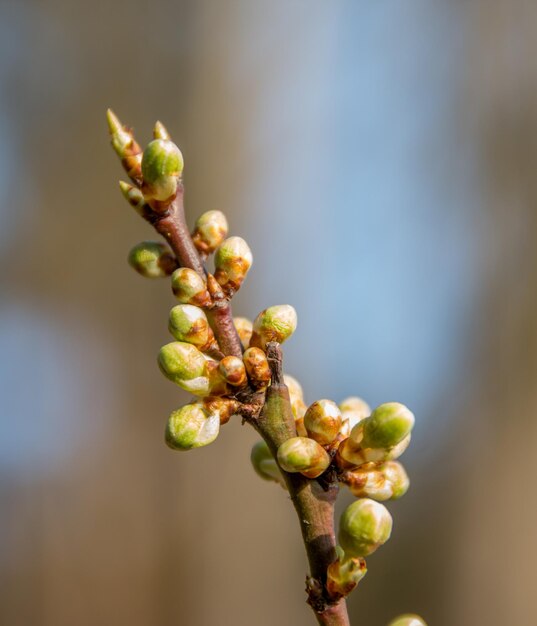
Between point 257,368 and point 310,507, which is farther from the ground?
point 257,368

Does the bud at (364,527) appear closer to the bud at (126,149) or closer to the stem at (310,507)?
the stem at (310,507)

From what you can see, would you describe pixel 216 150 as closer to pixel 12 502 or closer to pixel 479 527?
pixel 12 502

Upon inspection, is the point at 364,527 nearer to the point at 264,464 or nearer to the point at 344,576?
the point at 344,576

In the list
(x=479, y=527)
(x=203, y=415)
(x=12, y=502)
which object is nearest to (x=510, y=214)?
(x=479, y=527)

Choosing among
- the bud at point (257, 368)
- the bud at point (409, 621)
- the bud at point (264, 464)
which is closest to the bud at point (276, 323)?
the bud at point (257, 368)

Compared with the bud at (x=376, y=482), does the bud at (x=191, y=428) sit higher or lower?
higher

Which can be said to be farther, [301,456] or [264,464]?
[264,464]

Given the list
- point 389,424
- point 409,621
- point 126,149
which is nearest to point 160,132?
point 126,149
